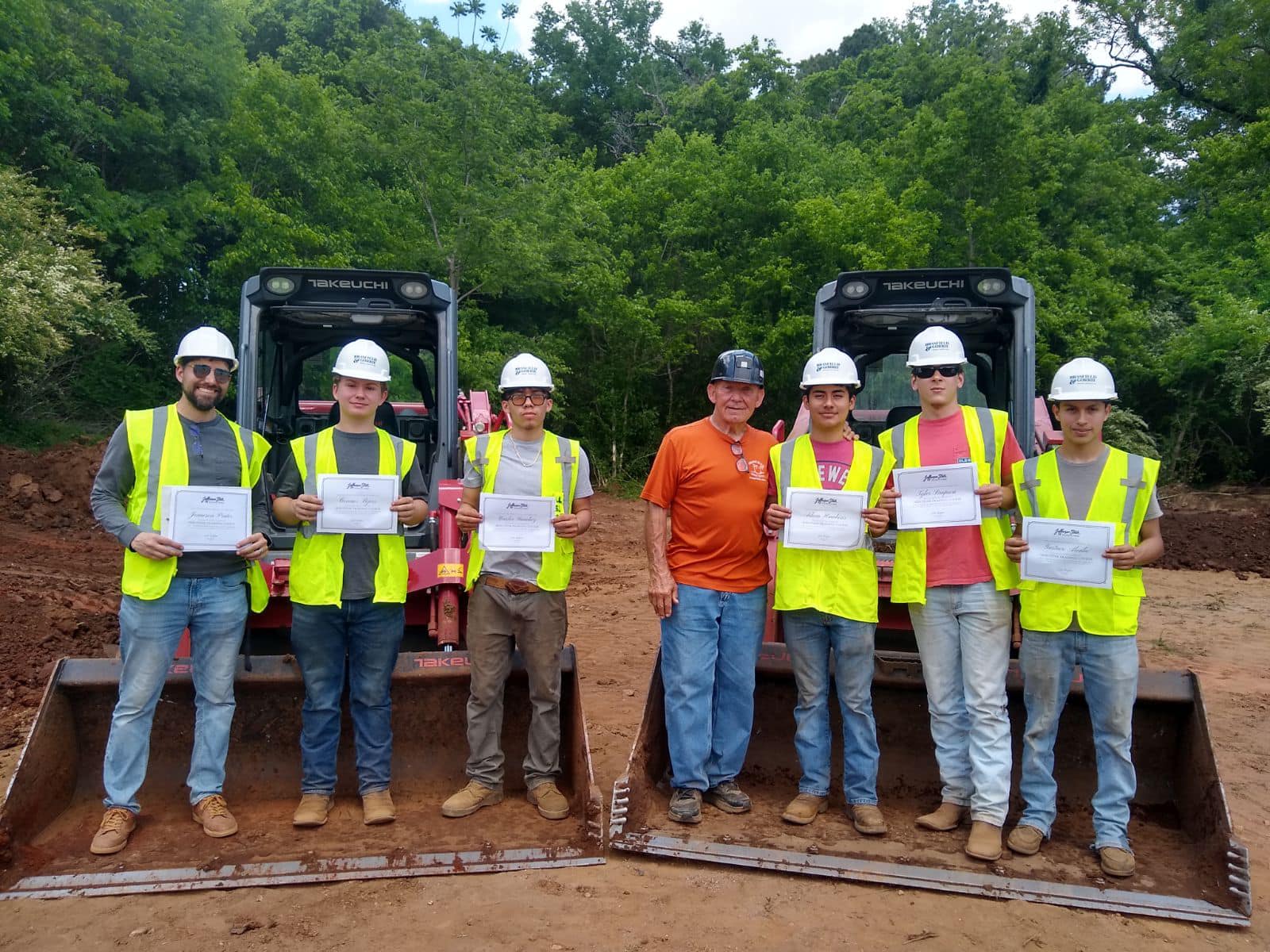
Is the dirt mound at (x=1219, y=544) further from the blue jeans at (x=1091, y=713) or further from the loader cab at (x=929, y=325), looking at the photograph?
the blue jeans at (x=1091, y=713)

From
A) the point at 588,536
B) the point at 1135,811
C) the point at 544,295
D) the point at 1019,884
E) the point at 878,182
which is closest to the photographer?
the point at 1019,884

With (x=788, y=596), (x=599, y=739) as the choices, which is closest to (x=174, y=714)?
(x=599, y=739)

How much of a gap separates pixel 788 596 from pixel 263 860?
7.97ft

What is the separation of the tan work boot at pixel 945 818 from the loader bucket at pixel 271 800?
142 centimetres

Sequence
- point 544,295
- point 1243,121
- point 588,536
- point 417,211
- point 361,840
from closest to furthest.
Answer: point 361,840
point 588,536
point 417,211
point 544,295
point 1243,121

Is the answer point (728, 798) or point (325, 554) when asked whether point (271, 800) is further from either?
point (728, 798)

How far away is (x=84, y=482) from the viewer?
1400 cm

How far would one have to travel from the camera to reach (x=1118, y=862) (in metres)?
3.85

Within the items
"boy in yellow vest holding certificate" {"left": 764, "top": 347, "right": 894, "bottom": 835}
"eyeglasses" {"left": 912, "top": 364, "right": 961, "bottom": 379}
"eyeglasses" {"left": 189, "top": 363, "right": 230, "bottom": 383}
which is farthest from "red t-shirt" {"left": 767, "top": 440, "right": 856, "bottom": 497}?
"eyeglasses" {"left": 189, "top": 363, "right": 230, "bottom": 383}

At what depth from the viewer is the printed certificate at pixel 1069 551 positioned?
3.87m

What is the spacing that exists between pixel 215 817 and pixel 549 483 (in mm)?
2020

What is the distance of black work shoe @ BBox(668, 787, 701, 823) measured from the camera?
4.25 meters

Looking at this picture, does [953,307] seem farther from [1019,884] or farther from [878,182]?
[878,182]

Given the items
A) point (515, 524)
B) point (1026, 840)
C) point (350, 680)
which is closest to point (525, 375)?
point (515, 524)
